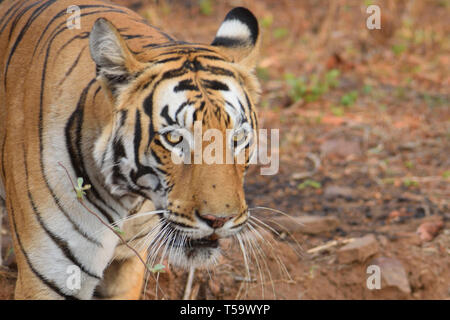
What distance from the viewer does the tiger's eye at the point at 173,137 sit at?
8.22 feet

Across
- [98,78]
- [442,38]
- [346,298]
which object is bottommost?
[346,298]

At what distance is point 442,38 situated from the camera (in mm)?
8250

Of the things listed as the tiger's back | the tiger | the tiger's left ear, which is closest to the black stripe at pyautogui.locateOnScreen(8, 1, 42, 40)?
the tiger

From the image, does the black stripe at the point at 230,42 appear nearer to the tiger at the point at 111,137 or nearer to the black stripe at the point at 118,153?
the tiger at the point at 111,137

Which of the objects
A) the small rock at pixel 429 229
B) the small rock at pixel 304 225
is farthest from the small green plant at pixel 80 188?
the small rock at pixel 429 229

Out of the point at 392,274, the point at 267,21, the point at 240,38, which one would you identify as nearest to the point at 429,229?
the point at 392,274

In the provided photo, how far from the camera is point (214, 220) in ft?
7.99

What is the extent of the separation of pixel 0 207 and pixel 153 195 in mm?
1783

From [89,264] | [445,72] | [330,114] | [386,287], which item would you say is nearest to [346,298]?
[386,287]

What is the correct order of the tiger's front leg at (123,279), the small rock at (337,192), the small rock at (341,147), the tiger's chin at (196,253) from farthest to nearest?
the small rock at (341,147) → the small rock at (337,192) → the tiger's front leg at (123,279) → the tiger's chin at (196,253)

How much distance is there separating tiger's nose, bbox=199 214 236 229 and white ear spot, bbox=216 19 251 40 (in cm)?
93

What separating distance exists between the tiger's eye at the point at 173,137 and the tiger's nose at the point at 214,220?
0.30 m

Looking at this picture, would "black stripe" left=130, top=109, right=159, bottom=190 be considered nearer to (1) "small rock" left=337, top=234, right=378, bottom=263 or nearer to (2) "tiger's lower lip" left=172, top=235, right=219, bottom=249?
(2) "tiger's lower lip" left=172, top=235, right=219, bottom=249

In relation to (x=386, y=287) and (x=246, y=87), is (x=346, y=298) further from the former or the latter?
(x=246, y=87)
